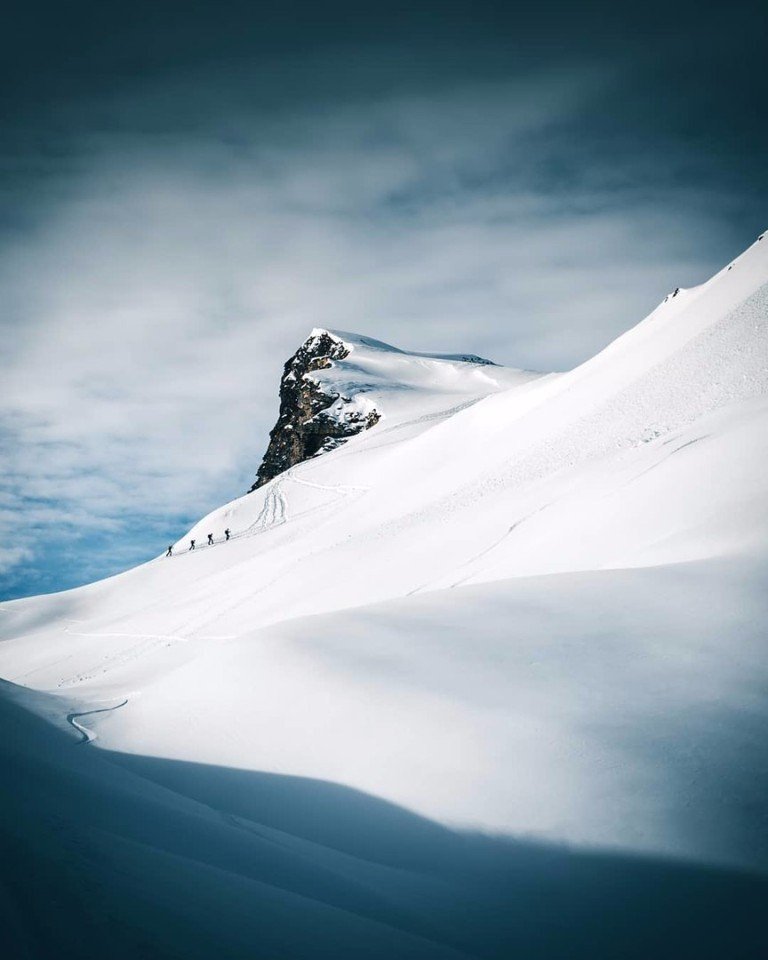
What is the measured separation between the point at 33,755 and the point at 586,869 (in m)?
3.70

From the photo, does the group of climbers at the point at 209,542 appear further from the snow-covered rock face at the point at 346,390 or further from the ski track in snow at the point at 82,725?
the ski track in snow at the point at 82,725

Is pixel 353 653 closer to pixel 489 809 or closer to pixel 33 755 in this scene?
pixel 489 809

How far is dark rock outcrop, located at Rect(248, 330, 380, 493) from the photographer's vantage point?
70188 mm

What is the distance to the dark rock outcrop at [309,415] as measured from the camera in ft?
230

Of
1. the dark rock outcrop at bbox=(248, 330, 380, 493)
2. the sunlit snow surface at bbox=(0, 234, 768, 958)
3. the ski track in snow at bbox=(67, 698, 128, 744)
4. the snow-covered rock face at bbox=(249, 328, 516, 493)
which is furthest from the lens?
the dark rock outcrop at bbox=(248, 330, 380, 493)

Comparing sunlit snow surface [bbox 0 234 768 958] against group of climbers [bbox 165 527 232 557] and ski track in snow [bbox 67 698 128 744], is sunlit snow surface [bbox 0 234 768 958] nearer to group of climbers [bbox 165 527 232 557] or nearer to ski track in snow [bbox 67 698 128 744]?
ski track in snow [bbox 67 698 128 744]

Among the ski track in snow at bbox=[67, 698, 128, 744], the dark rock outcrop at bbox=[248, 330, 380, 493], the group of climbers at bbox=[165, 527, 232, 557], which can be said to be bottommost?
the ski track in snow at bbox=[67, 698, 128, 744]

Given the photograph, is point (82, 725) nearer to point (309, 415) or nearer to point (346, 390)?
point (346, 390)

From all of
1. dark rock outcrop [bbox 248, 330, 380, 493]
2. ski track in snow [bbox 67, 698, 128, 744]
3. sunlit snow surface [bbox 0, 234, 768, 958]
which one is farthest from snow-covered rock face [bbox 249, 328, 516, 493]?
ski track in snow [bbox 67, 698, 128, 744]

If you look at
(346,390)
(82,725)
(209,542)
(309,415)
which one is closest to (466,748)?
(82,725)

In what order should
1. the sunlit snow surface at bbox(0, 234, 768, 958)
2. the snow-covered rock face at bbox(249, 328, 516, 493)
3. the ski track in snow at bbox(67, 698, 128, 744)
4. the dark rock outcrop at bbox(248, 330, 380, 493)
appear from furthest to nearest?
the dark rock outcrop at bbox(248, 330, 380, 493) < the snow-covered rock face at bbox(249, 328, 516, 493) < the ski track in snow at bbox(67, 698, 128, 744) < the sunlit snow surface at bbox(0, 234, 768, 958)

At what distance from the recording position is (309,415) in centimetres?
7856

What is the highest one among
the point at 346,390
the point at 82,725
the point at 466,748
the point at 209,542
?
the point at 346,390

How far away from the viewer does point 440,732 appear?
4777 mm
